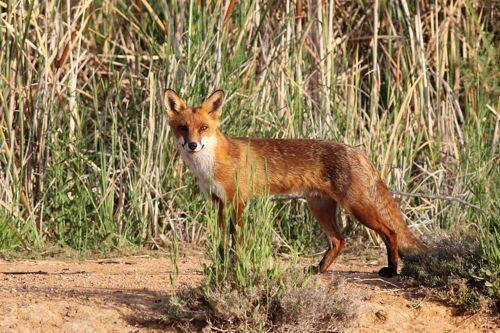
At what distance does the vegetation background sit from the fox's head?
2.60 ft

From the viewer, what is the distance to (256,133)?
7723 millimetres

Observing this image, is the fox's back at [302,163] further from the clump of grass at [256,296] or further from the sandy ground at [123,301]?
the clump of grass at [256,296]

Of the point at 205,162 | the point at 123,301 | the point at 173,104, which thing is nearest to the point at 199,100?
the point at 173,104

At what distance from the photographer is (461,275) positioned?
5492 mm

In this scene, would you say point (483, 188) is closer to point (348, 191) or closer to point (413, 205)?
point (413, 205)

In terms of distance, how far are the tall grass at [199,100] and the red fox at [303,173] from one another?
859 millimetres

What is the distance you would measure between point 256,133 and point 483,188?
219 centimetres

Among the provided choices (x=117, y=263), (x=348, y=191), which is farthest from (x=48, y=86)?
(x=348, y=191)

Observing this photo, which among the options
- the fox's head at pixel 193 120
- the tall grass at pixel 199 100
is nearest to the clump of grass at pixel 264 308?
the fox's head at pixel 193 120

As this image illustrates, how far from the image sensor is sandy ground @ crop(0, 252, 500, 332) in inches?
188

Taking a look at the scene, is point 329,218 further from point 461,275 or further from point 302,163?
point 461,275

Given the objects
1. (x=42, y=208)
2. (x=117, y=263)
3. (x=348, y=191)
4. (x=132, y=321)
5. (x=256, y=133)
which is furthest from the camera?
Result: (x=256, y=133)

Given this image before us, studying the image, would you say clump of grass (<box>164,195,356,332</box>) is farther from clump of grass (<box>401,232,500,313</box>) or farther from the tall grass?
the tall grass

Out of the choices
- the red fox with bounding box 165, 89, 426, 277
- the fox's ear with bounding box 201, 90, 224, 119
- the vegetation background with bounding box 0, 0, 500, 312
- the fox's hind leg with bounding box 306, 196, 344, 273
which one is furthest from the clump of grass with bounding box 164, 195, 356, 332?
the vegetation background with bounding box 0, 0, 500, 312
